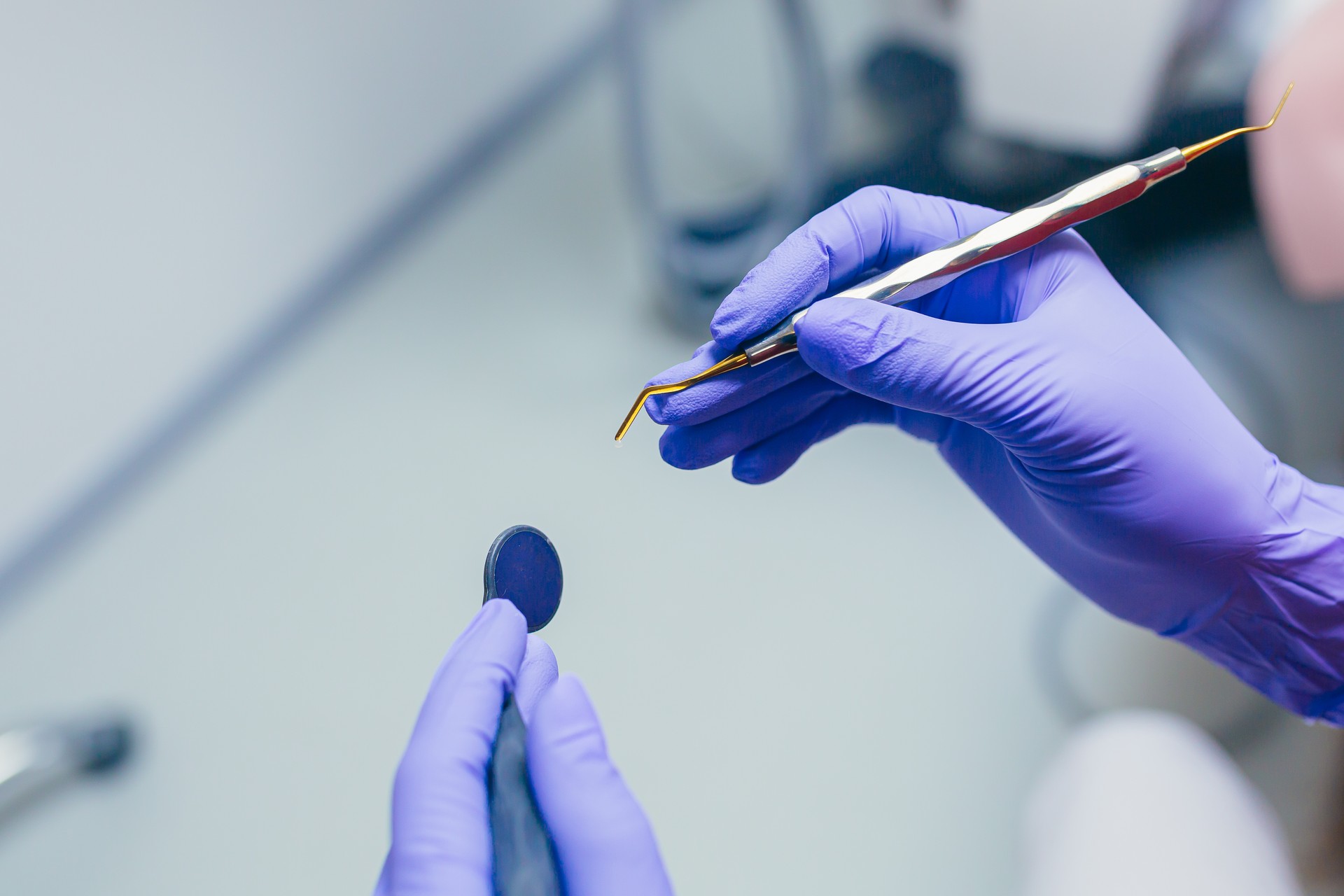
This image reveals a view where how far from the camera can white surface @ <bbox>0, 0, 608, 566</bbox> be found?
2.95 ft

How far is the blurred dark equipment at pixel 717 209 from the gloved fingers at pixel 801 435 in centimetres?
55

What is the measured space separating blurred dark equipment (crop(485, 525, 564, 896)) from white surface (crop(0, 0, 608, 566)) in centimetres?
70

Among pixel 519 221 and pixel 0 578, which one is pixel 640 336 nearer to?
pixel 519 221

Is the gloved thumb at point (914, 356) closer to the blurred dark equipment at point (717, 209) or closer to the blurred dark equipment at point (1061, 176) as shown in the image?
the blurred dark equipment at point (717, 209)

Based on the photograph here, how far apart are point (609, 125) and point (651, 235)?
37 centimetres

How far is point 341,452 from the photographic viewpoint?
1092 millimetres

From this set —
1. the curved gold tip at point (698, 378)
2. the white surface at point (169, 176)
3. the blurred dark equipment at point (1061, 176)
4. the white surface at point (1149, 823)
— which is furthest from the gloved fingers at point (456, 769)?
the blurred dark equipment at point (1061, 176)

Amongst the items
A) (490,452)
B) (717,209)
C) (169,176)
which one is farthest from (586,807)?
(717,209)

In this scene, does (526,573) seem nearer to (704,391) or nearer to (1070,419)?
(704,391)

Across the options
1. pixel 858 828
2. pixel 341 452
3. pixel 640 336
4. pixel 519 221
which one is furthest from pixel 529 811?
pixel 519 221

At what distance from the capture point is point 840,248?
22.8 inches

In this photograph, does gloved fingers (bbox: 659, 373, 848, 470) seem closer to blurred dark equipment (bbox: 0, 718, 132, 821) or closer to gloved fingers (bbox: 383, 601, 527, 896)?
gloved fingers (bbox: 383, 601, 527, 896)

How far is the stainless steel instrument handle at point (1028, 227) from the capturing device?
0.51 m

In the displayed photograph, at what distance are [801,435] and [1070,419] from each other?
0.63 ft
